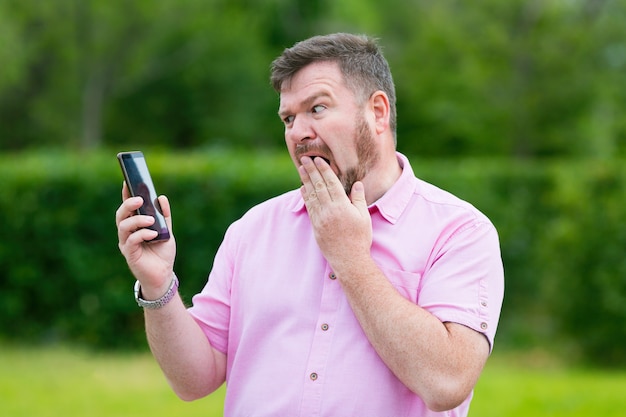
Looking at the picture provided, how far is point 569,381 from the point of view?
9.12 m

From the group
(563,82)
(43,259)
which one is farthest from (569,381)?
(563,82)

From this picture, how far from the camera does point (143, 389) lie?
843 centimetres

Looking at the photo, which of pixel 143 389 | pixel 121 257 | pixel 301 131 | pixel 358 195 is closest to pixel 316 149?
pixel 301 131

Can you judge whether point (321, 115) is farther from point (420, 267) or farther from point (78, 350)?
point (78, 350)

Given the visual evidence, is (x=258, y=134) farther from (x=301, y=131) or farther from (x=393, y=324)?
(x=393, y=324)

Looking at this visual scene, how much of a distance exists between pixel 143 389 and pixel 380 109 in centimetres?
610

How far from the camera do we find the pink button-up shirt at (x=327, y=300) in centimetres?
268

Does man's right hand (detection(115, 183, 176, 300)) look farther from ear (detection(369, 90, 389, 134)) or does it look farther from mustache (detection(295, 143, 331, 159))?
ear (detection(369, 90, 389, 134))

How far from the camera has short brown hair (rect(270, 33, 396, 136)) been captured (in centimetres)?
281

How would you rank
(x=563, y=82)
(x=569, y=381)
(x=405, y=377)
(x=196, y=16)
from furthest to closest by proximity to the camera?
1. (x=196, y=16)
2. (x=563, y=82)
3. (x=569, y=381)
4. (x=405, y=377)

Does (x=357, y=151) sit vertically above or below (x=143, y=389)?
above

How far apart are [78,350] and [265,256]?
7592mm

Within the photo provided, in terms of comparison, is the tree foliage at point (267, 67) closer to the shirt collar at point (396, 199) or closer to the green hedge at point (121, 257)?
the green hedge at point (121, 257)

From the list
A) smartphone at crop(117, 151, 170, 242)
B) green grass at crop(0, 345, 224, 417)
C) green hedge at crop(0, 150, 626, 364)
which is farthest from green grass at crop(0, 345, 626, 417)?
smartphone at crop(117, 151, 170, 242)
